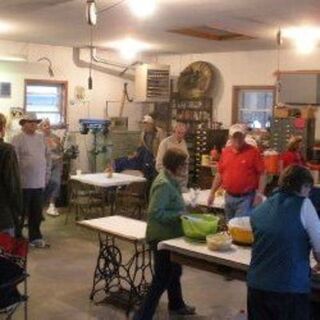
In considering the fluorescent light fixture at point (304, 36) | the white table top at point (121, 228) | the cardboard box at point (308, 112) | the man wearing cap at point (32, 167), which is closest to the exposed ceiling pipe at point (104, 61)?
the fluorescent light fixture at point (304, 36)

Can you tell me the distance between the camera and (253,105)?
→ 35.2 feet

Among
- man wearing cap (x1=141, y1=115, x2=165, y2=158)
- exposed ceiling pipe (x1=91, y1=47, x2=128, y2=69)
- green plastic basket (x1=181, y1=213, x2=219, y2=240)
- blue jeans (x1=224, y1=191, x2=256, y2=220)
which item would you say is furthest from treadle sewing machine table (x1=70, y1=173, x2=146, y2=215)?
green plastic basket (x1=181, y1=213, x2=219, y2=240)

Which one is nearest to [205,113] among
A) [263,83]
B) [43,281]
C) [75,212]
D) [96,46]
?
[263,83]

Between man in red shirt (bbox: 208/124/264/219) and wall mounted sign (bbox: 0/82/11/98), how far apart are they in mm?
5474

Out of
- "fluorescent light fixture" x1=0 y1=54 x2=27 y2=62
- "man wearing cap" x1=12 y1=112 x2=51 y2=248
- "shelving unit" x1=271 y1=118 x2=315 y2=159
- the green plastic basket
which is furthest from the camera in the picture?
"fluorescent light fixture" x1=0 y1=54 x2=27 y2=62

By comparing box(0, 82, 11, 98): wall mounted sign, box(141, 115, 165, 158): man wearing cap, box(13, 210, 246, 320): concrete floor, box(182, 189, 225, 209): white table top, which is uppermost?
box(0, 82, 11, 98): wall mounted sign

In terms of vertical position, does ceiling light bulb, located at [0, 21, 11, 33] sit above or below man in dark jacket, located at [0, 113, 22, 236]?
above

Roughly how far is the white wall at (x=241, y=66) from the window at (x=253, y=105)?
0.12 m

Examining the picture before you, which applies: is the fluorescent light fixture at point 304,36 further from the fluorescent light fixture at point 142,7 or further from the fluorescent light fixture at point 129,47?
the fluorescent light fixture at point 129,47

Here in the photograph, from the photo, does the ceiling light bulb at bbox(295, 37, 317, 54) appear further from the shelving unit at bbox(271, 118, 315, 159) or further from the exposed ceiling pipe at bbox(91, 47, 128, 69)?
the exposed ceiling pipe at bbox(91, 47, 128, 69)

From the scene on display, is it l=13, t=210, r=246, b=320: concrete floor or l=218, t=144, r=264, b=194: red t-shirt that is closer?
l=13, t=210, r=246, b=320: concrete floor

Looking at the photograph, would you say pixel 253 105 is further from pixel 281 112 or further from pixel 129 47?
pixel 129 47

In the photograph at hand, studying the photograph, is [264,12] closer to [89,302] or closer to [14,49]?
[89,302]

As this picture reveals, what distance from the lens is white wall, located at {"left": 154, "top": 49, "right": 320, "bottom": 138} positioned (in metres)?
9.77
